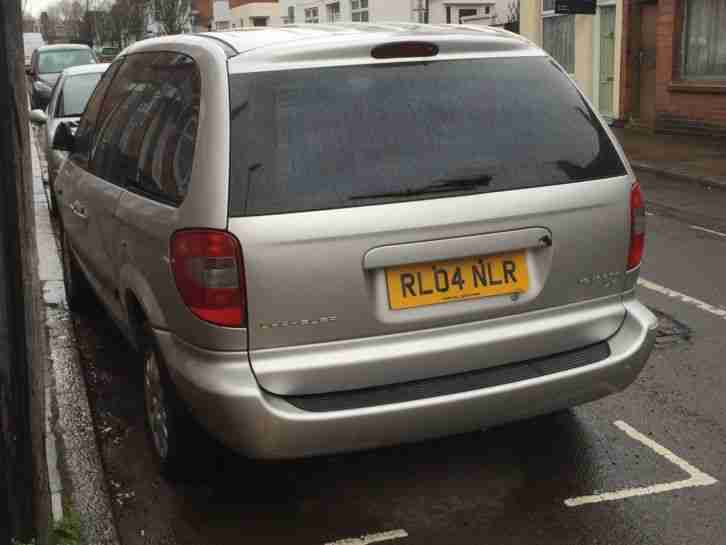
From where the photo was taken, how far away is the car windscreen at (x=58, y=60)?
25266 mm

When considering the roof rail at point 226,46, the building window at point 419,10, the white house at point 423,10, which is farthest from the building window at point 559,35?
the roof rail at point 226,46

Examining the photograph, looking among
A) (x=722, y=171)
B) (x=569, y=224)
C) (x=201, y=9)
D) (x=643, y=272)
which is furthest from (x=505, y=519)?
(x=201, y=9)

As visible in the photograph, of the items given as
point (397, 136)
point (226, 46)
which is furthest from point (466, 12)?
point (397, 136)

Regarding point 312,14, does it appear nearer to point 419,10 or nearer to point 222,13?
point 419,10

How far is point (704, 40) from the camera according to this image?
17266 mm

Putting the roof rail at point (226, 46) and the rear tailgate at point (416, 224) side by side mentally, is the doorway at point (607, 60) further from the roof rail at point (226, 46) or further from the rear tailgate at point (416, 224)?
the roof rail at point (226, 46)

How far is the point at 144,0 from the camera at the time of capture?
60.3 m

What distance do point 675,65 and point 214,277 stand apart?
16227 mm

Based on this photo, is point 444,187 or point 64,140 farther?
point 64,140

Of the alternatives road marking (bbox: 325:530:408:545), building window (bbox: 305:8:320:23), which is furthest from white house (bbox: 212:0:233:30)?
road marking (bbox: 325:530:408:545)

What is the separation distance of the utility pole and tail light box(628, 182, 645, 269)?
7.42ft

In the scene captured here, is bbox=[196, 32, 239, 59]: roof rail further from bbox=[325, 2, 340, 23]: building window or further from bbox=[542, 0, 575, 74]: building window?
bbox=[325, 2, 340, 23]: building window

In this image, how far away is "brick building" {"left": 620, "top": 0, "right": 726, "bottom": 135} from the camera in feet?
55.1

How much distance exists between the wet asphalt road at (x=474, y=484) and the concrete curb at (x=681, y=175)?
749cm
